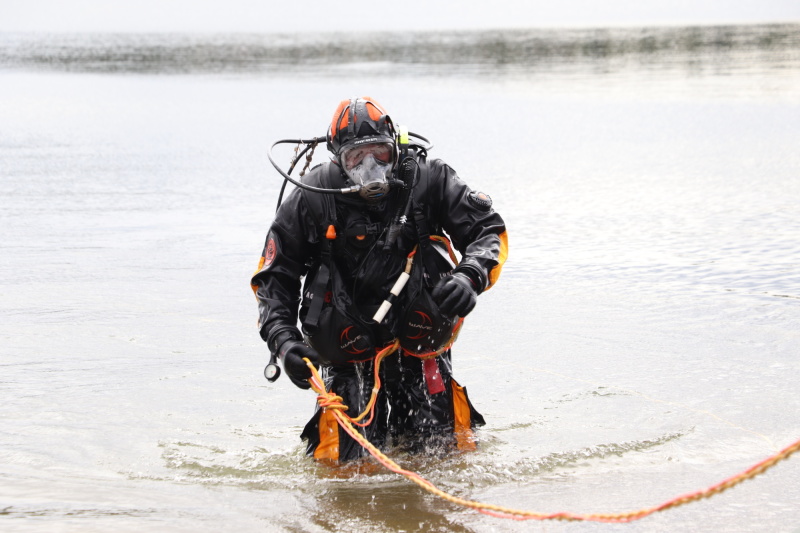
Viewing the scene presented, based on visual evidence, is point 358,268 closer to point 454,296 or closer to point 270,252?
point 270,252

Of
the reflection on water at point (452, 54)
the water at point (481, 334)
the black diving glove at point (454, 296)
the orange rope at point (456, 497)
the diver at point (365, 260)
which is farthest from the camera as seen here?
the reflection on water at point (452, 54)

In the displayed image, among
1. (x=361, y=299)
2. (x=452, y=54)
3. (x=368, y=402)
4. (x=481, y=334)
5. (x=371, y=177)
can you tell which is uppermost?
(x=452, y=54)

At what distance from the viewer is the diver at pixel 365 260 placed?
3.84 m

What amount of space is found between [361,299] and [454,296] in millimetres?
472

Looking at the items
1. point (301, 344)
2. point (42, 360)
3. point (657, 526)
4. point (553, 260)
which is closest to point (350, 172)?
point (301, 344)

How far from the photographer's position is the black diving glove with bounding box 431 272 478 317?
3.66 m

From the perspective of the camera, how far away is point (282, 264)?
395cm

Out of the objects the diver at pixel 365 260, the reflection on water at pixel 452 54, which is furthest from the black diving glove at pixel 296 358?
the reflection on water at pixel 452 54

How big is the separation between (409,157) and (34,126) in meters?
14.1

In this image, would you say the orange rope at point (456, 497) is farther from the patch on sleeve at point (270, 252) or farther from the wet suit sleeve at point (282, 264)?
the patch on sleeve at point (270, 252)

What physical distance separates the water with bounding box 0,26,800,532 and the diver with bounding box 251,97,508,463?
541 millimetres

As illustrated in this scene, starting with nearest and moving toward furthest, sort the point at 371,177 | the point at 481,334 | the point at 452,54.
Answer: the point at 371,177 < the point at 481,334 < the point at 452,54

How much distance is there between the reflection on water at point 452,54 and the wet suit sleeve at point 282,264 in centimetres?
2037

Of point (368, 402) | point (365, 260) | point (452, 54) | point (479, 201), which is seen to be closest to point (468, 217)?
point (479, 201)
